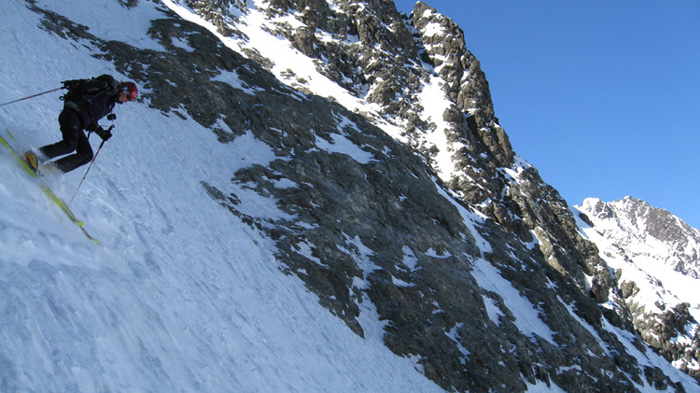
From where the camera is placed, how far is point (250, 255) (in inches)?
619

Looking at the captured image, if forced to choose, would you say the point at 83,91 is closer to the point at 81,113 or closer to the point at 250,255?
the point at 81,113

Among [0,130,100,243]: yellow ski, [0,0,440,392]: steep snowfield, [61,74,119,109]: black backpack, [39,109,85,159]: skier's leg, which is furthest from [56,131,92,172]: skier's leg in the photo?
[0,130,100,243]: yellow ski

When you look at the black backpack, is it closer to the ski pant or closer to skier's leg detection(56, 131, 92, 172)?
the ski pant

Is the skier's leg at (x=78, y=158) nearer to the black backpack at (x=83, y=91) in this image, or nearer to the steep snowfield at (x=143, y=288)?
the steep snowfield at (x=143, y=288)

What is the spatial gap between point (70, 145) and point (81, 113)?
77 cm

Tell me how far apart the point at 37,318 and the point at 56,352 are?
512 mm

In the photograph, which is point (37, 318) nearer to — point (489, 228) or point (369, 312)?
point (369, 312)

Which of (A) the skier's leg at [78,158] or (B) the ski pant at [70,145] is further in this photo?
(A) the skier's leg at [78,158]

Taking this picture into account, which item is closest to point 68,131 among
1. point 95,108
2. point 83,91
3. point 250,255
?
point 95,108

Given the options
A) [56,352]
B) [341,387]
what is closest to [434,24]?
[341,387]

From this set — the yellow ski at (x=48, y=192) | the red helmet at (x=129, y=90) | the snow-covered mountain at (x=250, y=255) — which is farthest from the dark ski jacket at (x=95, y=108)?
the yellow ski at (x=48, y=192)

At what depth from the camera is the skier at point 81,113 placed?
8586mm

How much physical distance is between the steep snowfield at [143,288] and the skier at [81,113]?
530 mm

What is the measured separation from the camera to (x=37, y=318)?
16.5 feet
